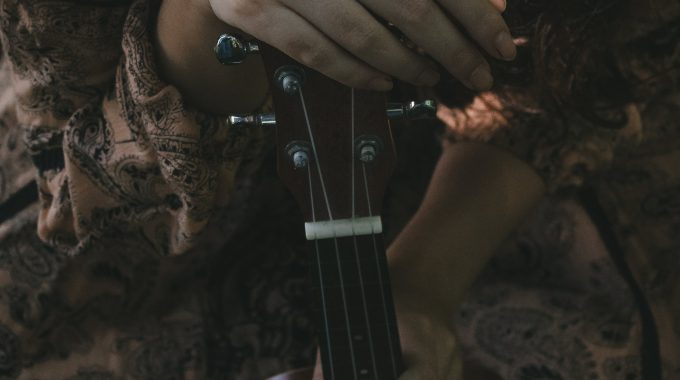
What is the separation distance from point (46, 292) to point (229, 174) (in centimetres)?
21

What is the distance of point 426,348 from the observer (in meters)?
0.64

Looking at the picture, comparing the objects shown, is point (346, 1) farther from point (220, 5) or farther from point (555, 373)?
point (555, 373)

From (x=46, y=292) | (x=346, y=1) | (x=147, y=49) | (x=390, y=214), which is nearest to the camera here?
(x=346, y=1)

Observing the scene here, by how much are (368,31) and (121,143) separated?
26 centimetres

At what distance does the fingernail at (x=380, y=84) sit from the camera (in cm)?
51

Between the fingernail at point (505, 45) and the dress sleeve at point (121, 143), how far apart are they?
22cm

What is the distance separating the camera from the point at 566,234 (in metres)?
0.83

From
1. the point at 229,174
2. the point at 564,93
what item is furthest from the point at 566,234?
the point at 229,174

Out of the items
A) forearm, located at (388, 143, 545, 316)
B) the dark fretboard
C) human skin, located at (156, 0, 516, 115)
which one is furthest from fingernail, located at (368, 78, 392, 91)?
forearm, located at (388, 143, 545, 316)

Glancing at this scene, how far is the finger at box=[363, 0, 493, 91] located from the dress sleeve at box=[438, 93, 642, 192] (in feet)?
0.71

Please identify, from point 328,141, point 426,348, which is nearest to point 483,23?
point 328,141

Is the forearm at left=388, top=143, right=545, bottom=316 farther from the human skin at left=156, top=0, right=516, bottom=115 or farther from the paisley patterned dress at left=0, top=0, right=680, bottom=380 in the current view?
the human skin at left=156, top=0, right=516, bottom=115

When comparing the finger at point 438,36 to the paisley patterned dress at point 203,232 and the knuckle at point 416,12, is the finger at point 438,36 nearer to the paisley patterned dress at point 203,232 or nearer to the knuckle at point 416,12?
the knuckle at point 416,12

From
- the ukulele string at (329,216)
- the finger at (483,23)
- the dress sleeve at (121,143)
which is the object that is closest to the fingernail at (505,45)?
the finger at (483,23)
